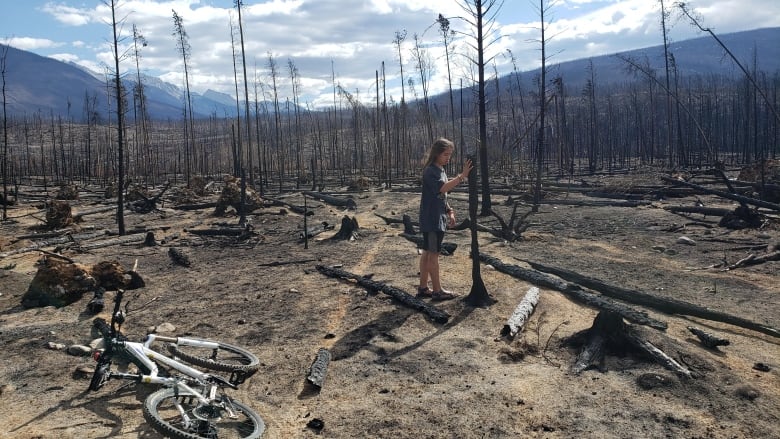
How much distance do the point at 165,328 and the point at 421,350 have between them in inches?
122

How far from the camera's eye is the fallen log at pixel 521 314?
17.6 feet

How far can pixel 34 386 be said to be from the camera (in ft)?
14.7

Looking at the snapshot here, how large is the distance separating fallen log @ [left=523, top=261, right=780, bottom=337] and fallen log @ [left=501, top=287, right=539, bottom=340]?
3.26ft

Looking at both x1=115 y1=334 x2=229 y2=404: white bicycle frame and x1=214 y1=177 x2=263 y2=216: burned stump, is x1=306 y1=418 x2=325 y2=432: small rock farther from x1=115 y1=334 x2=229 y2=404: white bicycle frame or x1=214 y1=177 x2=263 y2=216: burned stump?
x1=214 y1=177 x2=263 y2=216: burned stump

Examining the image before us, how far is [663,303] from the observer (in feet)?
19.9

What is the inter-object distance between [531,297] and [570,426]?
2737mm

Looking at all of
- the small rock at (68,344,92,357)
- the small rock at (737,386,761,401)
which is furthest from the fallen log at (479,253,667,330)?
the small rock at (68,344,92,357)

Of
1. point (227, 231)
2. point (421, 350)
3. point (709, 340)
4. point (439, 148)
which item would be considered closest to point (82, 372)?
point (421, 350)

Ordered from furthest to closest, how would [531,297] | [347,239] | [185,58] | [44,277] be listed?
[185,58], [347,239], [44,277], [531,297]

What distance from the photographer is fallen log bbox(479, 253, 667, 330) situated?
536 cm

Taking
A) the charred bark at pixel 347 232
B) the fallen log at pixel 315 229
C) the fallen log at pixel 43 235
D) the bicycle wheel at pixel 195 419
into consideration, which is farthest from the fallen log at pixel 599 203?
the bicycle wheel at pixel 195 419

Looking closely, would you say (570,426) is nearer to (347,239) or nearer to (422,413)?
(422,413)

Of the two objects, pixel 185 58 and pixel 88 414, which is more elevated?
pixel 185 58

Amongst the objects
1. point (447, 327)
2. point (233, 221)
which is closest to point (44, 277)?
point (447, 327)
